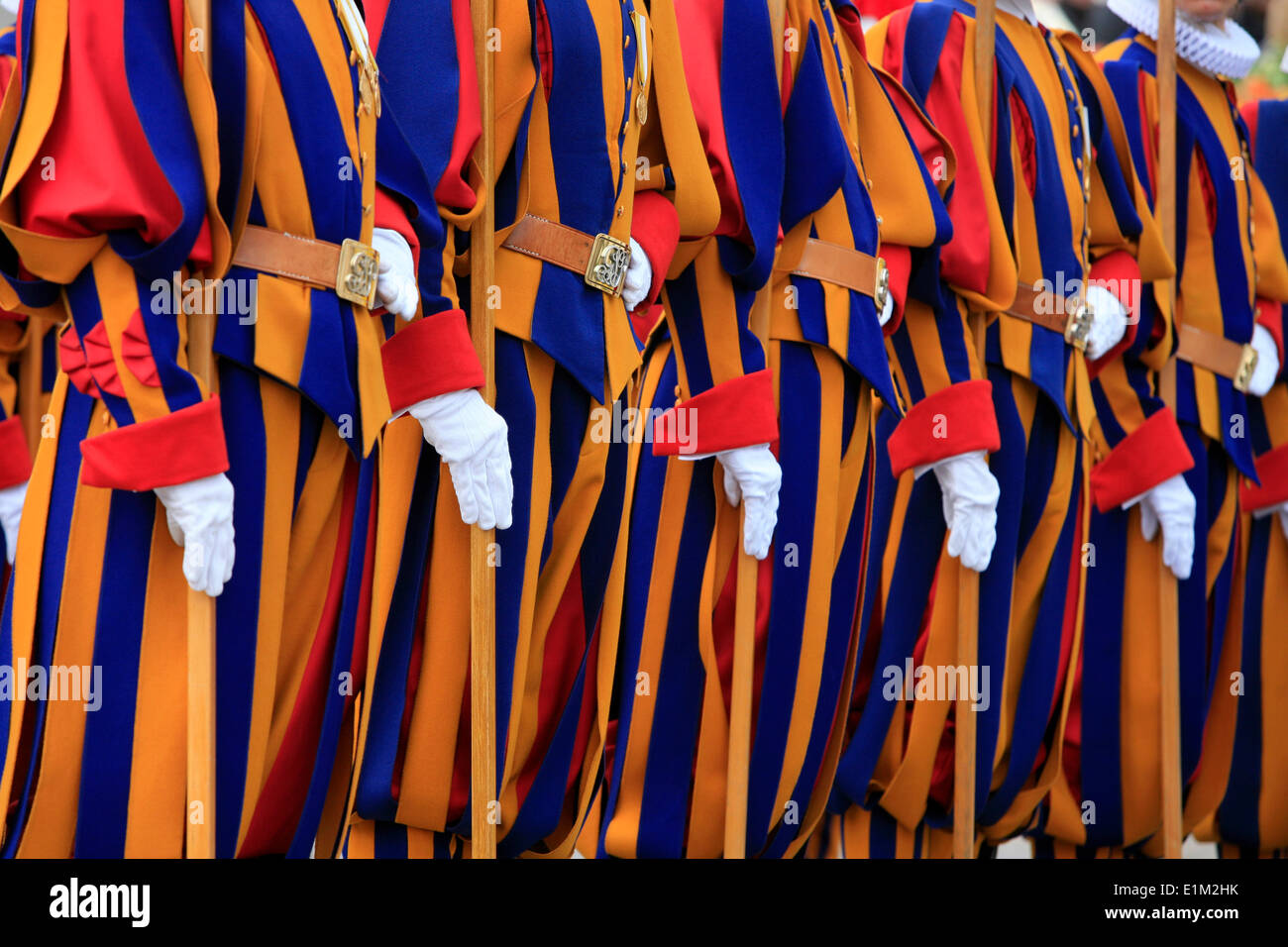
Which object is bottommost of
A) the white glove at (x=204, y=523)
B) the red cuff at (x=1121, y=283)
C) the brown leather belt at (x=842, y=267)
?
the white glove at (x=204, y=523)

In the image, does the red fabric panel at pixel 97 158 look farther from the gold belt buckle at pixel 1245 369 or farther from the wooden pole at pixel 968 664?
the gold belt buckle at pixel 1245 369

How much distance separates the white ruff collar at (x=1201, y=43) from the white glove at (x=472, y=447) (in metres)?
2.41

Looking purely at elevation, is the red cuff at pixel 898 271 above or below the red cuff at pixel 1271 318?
below

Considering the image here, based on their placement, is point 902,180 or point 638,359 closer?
point 638,359

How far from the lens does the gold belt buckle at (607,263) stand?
3211mm

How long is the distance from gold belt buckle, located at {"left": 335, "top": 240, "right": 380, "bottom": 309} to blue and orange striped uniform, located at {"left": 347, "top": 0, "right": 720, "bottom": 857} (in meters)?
0.29

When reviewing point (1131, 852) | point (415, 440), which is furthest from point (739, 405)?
point (1131, 852)

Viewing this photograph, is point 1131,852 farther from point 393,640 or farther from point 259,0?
point 259,0

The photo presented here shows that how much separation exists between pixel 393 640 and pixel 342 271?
707mm

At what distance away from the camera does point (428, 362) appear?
9.75 ft

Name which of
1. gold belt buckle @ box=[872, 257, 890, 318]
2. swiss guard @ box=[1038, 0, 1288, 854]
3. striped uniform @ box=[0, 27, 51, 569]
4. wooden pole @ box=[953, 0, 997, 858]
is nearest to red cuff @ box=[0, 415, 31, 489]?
striped uniform @ box=[0, 27, 51, 569]

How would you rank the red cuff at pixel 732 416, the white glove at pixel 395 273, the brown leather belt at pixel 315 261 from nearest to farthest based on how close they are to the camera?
the brown leather belt at pixel 315 261 < the white glove at pixel 395 273 < the red cuff at pixel 732 416

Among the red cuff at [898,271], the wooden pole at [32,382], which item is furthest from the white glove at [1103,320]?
the wooden pole at [32,382]

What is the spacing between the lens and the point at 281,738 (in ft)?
9.31
